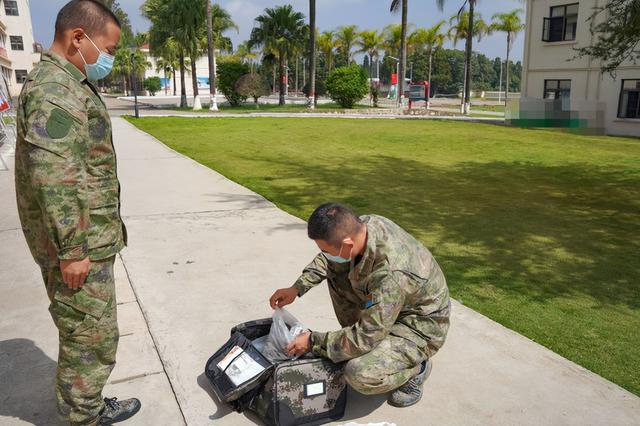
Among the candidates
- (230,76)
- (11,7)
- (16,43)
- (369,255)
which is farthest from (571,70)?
(11,7)

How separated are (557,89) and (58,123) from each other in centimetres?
2573

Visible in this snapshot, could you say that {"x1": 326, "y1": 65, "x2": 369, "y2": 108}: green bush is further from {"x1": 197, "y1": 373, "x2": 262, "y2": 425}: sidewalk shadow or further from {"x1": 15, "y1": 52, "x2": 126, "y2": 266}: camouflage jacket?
{"x1": 15, "y1": 52, "x2": 126, "y2": 266}: camouflage jacket

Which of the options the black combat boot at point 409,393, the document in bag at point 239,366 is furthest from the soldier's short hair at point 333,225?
the black combat boot at point 409,393

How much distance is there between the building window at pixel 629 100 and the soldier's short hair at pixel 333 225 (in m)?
22.7

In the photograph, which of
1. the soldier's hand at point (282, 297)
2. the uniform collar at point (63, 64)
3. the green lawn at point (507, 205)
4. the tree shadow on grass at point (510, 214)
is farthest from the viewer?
the tree shadow on grass at point (510, 214)

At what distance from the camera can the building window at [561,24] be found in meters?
23.1

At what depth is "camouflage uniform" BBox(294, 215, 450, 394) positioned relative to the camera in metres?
2.48

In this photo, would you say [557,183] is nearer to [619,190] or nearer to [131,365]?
[619,190]

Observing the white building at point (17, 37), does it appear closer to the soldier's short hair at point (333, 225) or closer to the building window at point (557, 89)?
the building window at point (557, 89)

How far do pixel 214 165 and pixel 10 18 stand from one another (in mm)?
60963

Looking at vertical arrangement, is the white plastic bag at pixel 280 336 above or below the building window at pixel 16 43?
below

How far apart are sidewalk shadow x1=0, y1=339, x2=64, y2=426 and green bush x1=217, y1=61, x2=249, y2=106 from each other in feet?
114

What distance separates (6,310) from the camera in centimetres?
383

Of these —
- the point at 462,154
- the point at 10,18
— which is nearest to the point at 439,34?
the point at 462,154
